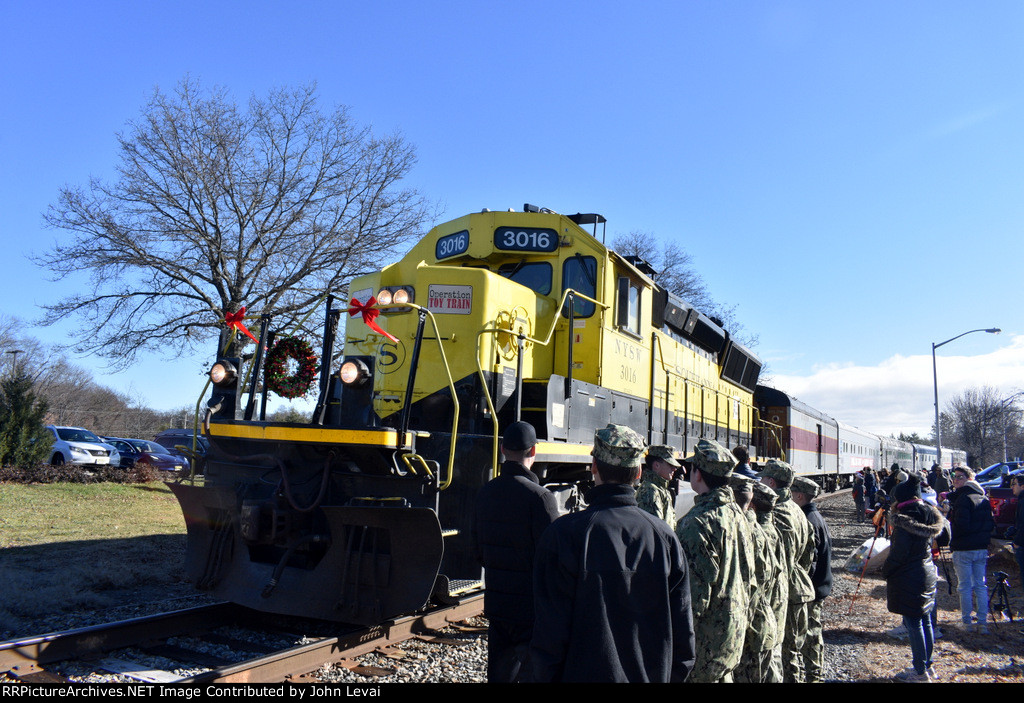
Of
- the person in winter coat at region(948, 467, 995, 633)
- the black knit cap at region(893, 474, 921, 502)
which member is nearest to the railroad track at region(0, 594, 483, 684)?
the black knit cap at region(893, 474, 921, 502)

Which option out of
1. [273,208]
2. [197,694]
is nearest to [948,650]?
[197,694]

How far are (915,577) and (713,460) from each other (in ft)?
11.5

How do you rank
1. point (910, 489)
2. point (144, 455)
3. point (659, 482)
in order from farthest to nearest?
point (144, 455) < point (910, 489) < point (659, 482)

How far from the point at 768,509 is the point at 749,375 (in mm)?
11441

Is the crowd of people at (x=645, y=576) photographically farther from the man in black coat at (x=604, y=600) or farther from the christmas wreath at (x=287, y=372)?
the christmas wreath at (x=287, y=372)

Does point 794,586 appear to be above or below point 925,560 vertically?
below

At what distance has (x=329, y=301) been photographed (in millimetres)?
6492

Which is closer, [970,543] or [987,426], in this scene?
[970,543]

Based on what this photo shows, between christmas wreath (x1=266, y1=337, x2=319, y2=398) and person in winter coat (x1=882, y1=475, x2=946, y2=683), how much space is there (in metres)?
5.76

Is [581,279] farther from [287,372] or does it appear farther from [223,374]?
[223,374]

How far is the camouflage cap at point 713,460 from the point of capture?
332cm

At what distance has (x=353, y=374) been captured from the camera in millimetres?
5555

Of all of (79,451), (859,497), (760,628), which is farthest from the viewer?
(859,497)

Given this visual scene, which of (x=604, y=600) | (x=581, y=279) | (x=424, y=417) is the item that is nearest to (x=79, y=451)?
(x=424, y=417)
